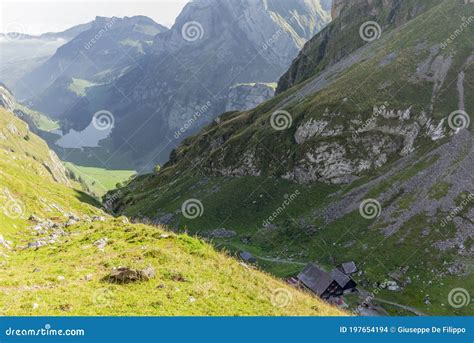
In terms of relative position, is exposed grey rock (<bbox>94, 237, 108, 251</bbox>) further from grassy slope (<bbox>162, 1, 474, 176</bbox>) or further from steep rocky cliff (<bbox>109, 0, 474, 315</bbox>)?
grassy slope (<bbox>162, 1, 474, 176</bbox>)

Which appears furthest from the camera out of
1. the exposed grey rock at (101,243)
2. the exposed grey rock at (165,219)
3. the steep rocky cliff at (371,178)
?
the exposed grey rock at (165,219)

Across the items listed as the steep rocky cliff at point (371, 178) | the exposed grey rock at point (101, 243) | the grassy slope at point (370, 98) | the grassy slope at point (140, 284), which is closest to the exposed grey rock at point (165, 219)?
the steep rocky cliff at point (371, 178)

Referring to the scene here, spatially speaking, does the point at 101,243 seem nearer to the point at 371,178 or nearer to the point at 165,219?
the point at 371,178

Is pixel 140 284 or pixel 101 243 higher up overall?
pixel 140 284

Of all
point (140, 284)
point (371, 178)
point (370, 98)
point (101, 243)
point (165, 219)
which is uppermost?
point (370, 98)

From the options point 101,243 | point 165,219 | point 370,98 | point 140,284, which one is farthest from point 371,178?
point 140,284

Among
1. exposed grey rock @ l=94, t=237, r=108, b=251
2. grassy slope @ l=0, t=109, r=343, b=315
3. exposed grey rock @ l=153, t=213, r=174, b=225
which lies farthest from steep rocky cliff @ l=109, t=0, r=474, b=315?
exposed grey rock @ l=94, t=237, r=108, b=251

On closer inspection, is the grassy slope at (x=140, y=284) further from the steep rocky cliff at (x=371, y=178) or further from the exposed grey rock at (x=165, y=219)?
the exposed grey rock at (x=165, y=219)

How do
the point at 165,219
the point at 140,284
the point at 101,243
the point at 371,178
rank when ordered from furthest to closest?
the point at 165,219 < the point at 371,178 < the point at 101,243 < the point at 140,284

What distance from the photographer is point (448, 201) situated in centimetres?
9406

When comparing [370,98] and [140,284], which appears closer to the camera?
[140,284]

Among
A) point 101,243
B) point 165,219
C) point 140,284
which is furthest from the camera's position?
point 165,219
